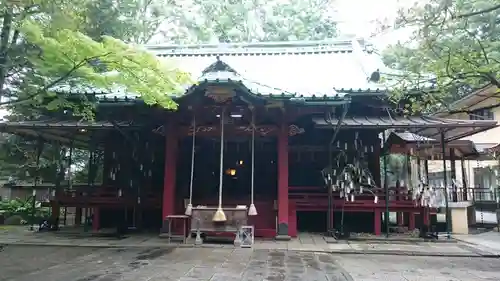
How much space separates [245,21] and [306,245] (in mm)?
18573

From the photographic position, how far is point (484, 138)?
1972cm

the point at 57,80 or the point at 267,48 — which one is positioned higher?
the point at 267,48

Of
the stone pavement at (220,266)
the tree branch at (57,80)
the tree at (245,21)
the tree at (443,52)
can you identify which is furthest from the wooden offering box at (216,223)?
the tree at (245,21)

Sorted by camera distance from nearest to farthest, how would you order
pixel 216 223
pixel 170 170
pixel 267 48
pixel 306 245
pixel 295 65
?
pixel 306 245, pixel 216 223, pixel 170 170, pixel 295 65, pixel 267 48

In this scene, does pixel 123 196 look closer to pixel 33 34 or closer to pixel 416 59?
pixel 33 34

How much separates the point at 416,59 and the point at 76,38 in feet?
16.5

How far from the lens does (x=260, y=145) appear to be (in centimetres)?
1246

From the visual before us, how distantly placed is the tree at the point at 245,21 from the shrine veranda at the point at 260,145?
33.4 feet

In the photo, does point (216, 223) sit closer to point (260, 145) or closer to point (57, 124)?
point (260, 145)

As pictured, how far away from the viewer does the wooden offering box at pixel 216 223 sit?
9.43 m

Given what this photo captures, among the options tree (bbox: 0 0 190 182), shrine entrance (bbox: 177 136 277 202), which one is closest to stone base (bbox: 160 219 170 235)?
shrine entrance (bbox: 177 136 277 202)

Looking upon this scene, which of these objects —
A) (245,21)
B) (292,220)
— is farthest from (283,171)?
(245,21)

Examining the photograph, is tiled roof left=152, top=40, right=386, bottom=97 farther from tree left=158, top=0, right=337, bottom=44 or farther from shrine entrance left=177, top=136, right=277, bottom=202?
tree left=158, top=0, right=337, bottom=44

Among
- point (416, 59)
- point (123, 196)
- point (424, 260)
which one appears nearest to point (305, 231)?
point (424, 260)
